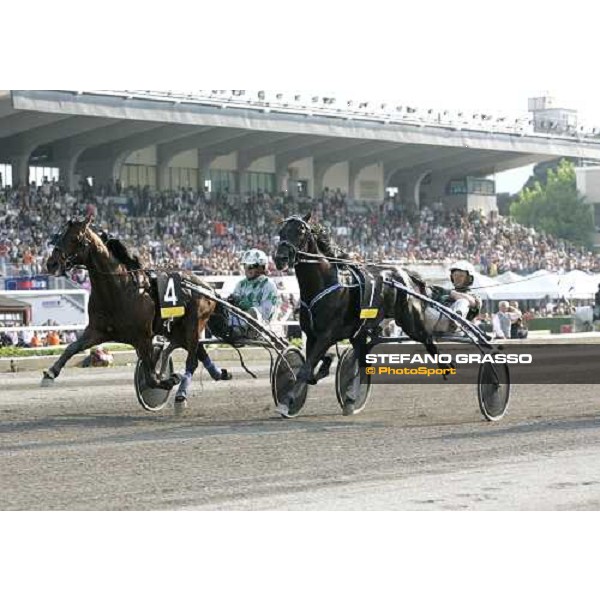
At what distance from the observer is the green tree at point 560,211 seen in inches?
2442

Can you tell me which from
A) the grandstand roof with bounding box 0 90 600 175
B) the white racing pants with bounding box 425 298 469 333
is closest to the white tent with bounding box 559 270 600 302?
the grandstand roof with bounding box 0 90 600 175

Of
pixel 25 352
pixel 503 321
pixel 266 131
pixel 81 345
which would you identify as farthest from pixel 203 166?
pixel 81 345

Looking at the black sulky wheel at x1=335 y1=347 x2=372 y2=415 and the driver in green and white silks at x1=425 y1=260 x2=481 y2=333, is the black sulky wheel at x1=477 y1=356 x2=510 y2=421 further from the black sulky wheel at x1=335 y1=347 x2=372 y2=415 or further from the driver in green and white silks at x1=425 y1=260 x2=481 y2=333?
the black sulky wheel at x1=335 y1=347 x2=372 y2=415

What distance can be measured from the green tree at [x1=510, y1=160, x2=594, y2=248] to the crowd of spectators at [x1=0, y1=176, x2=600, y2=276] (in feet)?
37.0

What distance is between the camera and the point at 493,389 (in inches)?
439

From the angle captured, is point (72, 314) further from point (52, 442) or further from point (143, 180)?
point (143, 180)

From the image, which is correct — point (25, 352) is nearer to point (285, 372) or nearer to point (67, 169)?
point (285, 372)

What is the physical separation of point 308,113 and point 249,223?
13.6 ft

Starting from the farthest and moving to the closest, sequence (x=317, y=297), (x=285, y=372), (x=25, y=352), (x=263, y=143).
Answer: (x=263, y=143)
(x=25, y=352)
(x=285, y=372)
(x=317, y=297)

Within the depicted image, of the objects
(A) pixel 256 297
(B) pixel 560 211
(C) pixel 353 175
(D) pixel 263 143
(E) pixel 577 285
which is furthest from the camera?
(B) pixel 560 211

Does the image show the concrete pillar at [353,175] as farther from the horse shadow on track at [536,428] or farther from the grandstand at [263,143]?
the horse shadow on track at [536,428]

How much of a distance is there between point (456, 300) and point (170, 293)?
2.59 m

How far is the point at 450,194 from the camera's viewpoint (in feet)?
166

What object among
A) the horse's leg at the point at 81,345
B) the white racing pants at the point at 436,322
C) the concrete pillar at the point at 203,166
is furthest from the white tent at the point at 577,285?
the horse's leg at the point at 81,345
